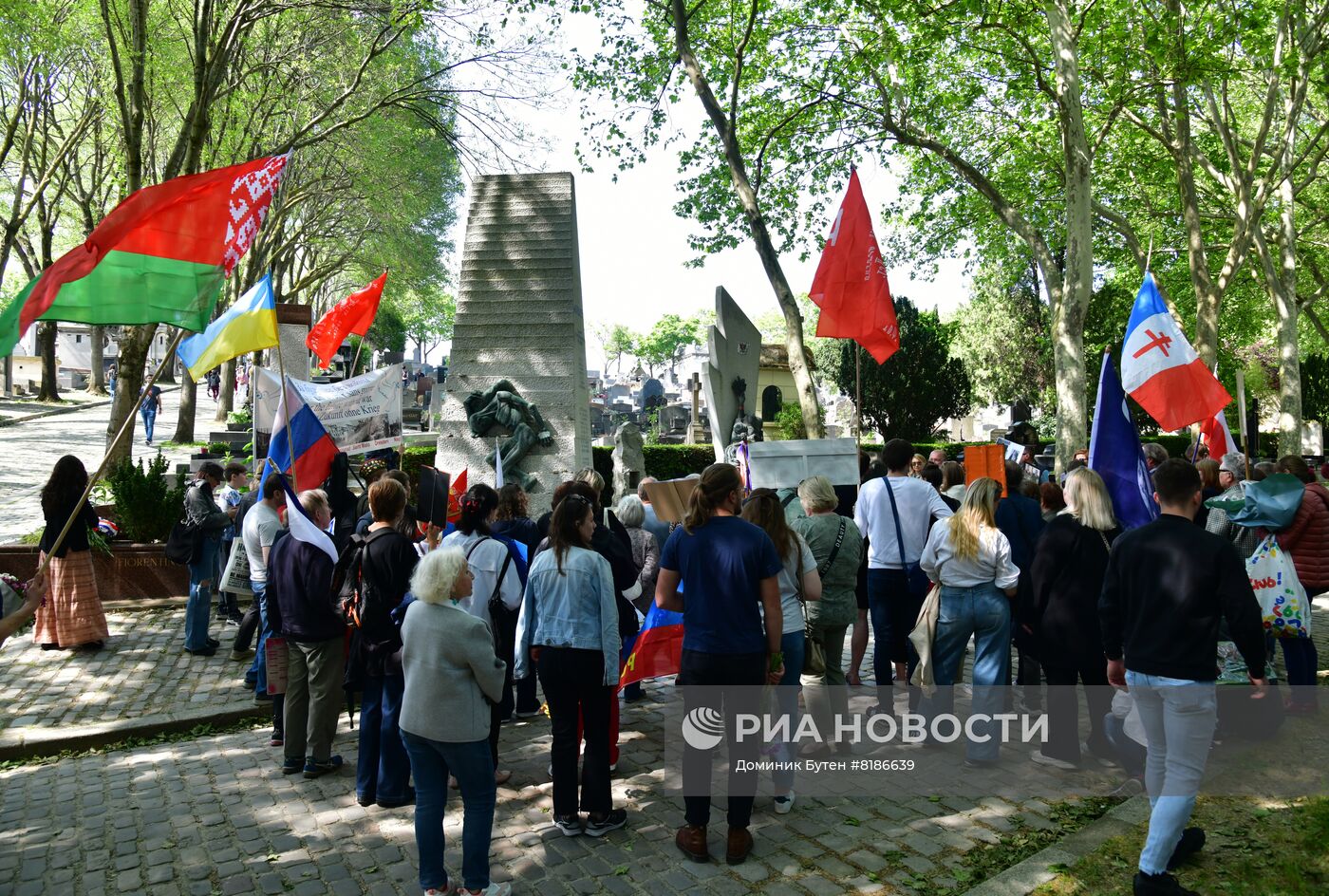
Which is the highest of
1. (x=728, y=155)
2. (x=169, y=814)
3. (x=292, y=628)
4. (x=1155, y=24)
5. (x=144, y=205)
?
(x=1155, y=24)

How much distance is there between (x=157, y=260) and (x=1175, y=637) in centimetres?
554

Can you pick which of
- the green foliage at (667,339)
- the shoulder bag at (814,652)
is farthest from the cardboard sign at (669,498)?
the green foliage at (667,339)

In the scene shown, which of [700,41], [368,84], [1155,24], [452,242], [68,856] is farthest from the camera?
[452,242]

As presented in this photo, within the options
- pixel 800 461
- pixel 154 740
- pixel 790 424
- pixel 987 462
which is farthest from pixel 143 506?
pixel 790 424

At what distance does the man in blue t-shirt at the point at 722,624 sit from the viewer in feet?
14.4

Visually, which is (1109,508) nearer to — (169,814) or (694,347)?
(169,814)

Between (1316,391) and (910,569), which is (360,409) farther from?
(1316,391)

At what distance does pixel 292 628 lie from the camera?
5.49 meters

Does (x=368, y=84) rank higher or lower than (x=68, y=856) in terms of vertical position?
higher

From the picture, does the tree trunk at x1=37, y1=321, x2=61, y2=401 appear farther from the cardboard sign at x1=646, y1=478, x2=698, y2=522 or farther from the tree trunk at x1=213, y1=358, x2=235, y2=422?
the cardboard sign at x1=646, y1=478, x2=698, y2=522

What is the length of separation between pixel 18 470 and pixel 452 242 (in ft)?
85.6

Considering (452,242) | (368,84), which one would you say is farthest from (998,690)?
(452,242)

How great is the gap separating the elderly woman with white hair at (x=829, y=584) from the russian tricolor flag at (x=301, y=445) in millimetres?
3702

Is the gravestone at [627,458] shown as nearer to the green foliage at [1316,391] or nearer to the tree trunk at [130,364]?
the tree trunk at [130,364]
